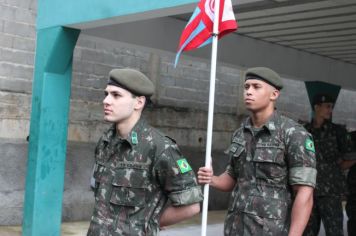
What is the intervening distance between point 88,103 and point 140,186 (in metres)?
4.88

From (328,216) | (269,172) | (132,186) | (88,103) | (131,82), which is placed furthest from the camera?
(88,103)

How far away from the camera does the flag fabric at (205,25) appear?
3.22 meters

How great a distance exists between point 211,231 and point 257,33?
8.48 ft

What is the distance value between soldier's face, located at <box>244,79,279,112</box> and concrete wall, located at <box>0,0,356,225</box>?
3302 millimetres

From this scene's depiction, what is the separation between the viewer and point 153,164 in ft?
8.02

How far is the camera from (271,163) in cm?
295

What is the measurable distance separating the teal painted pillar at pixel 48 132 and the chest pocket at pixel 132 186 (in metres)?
3.30

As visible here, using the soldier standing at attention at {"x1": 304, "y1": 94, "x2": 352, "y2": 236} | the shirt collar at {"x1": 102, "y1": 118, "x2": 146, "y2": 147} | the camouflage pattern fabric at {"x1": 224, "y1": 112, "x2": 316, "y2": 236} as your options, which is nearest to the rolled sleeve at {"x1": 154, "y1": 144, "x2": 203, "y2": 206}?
the shirt collar at {"x1": 102, "y1": 118, "x2": 146, "y2": 147}

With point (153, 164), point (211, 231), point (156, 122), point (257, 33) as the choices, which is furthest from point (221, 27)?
point (156, 122)

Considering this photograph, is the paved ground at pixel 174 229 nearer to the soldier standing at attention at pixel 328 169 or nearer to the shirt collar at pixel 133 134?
the soldier standing at attention at pixel 328 169

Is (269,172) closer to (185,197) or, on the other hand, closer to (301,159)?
(301,159)

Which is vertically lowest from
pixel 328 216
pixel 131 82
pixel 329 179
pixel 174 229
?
pixel 174 229

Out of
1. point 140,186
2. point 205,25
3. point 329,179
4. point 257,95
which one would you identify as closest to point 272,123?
point 257,95

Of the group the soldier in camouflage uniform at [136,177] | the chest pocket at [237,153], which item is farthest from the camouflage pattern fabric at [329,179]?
the soldier in camouflage uniform at [136,177]
